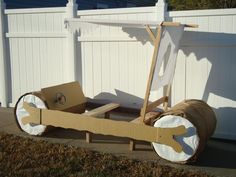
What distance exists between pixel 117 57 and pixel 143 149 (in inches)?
82.0

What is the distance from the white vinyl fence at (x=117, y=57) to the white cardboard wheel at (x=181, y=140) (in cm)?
147

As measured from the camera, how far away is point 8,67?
9125 mm

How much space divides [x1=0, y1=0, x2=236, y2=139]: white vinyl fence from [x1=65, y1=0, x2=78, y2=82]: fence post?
0.04 ft

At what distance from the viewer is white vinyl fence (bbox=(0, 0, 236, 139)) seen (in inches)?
260

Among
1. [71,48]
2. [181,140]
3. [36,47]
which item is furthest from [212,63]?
[36,47]

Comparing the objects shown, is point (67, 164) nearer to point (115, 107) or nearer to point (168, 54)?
point (115, 107)

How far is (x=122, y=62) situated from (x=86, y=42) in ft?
2.95

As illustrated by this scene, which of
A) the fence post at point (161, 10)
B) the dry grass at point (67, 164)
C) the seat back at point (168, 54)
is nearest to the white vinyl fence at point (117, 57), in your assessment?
the fence post at point (161, 10)

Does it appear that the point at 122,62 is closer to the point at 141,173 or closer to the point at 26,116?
the point at 26,116

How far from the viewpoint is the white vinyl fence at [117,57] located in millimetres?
6613

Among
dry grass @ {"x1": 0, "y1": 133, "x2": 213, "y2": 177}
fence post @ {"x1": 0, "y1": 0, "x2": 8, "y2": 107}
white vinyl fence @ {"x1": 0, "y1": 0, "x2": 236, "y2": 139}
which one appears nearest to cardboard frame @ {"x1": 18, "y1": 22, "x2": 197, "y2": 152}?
dry grass @ {"x1": 0, "y1": 133, "x2": 213, "y2": 177}

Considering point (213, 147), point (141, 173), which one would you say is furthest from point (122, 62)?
point (141, 173)

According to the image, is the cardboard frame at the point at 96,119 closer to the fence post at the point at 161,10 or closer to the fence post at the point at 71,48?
the fence post at the point at 71,48

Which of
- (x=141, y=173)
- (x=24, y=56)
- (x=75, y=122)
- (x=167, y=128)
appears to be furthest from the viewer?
(x=24, y=56)
